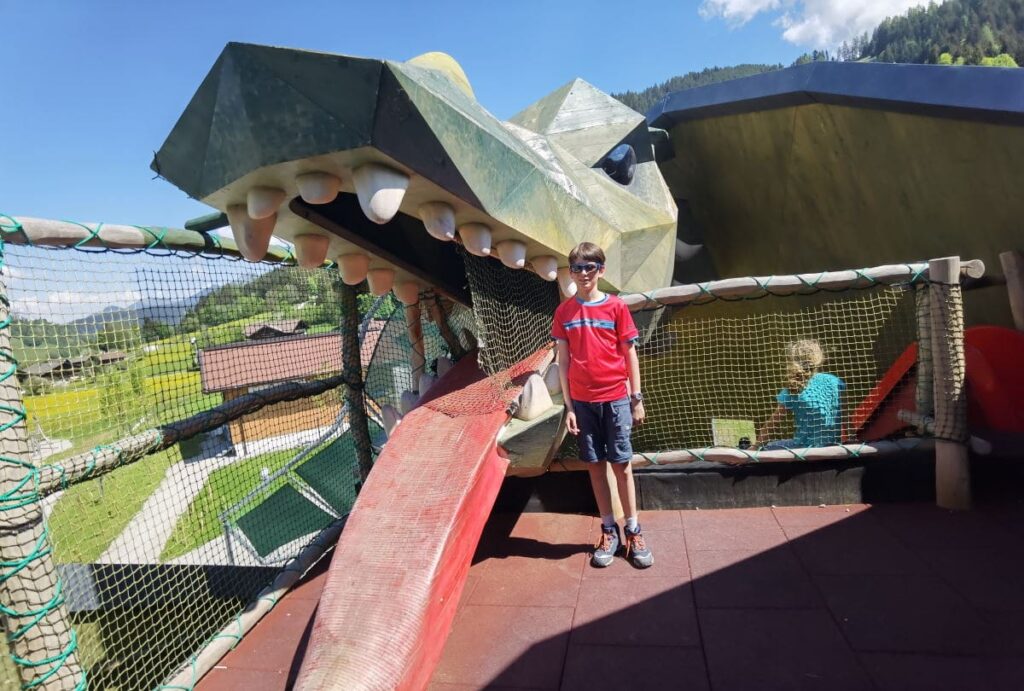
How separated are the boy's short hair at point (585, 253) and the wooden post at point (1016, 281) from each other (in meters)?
2.56

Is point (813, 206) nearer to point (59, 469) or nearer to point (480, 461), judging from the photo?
point (480, 461)

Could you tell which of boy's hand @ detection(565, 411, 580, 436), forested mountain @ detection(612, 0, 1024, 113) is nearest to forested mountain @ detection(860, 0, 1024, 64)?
forested mountain @ detection(612, 0, 1024, 113)

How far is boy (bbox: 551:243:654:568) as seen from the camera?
98.2 inches

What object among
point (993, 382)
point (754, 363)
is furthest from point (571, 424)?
point (754, 363)

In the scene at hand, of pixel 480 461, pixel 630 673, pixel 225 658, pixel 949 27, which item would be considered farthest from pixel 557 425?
pixel 949 27

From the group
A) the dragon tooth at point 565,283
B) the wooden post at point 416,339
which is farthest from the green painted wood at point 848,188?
the wooden post at point 416,339

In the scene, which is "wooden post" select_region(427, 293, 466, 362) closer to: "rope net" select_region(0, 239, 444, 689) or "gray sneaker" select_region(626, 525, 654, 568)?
"rope net" select_region(0, 239, 444, 689)

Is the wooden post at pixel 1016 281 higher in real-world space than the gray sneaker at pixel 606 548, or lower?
higher

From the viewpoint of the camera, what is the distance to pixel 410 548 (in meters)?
1.83

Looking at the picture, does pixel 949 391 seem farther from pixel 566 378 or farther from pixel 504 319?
pixel 504 319

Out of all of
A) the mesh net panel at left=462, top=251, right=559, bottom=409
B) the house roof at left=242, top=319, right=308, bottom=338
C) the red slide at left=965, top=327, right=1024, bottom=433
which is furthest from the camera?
the house roof at left=242, top=319, right=308, bottom=338

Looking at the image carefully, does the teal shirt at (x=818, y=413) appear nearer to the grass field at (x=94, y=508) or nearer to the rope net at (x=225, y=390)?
the rope net at (x=225, y=390)

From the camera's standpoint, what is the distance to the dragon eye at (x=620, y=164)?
342 centimetres

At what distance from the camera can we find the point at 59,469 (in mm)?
1781
